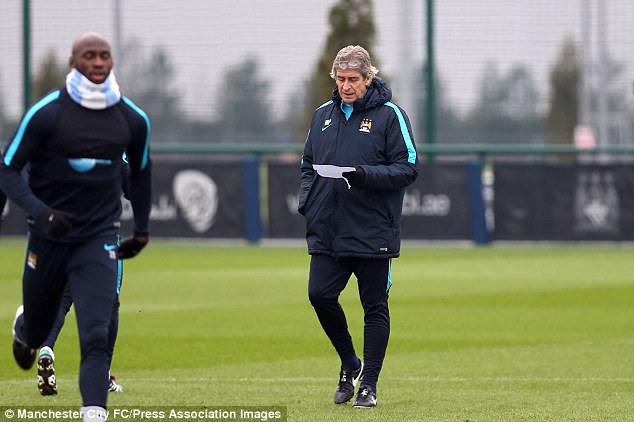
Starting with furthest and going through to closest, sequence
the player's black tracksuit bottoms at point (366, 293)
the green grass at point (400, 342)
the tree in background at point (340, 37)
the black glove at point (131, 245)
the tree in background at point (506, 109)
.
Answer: the tree in background at point (340, 37)
the tree in background at point (506, 109)
the green grass at point (400, 342)
the player's black tracksuit bottoms at point (366, 293)
the black glove at point (131, 245)

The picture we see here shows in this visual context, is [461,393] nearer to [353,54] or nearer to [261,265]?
[353,54]

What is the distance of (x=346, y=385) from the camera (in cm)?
832

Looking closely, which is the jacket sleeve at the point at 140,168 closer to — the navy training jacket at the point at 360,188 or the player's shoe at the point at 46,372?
the navy training jacket at the point at 360,188

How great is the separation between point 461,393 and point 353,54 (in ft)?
7.53

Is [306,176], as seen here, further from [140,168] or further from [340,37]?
[340,37]

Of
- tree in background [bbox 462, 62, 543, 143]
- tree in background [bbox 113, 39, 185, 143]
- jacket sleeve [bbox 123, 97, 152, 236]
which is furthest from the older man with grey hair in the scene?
tree in background [bbox 113, 39, 185, 143]

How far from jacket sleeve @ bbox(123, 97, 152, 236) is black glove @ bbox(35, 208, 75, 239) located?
60cm

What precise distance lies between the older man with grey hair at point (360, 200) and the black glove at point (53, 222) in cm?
207

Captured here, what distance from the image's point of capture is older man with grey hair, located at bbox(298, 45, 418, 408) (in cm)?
809

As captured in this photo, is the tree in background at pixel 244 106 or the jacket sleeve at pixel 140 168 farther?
the tree in background at pixel 244 106

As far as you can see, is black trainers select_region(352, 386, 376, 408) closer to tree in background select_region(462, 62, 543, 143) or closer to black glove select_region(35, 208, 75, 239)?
black glove select_region(35, 208, 75, 239)

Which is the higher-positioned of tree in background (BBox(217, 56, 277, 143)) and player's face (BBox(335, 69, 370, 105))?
player's face (BBox(335, 69, 370, 105))

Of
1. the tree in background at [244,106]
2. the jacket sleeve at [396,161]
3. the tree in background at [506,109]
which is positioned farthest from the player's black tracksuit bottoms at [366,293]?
the tree in background at [244,106]

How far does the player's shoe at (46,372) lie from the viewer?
841 cm
